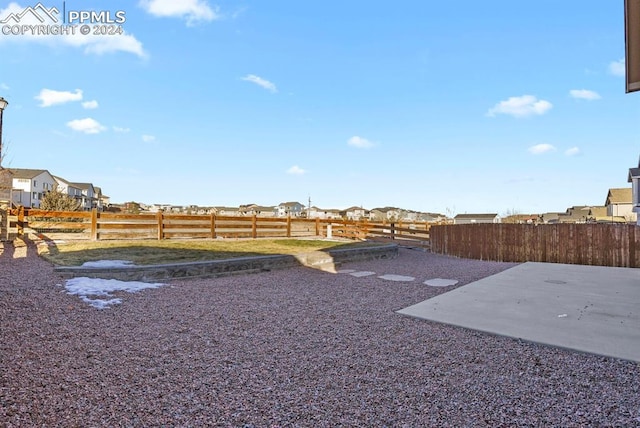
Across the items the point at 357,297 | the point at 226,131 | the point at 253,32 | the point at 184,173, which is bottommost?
→ the point at 357,297

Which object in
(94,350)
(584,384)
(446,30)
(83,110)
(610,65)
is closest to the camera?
(584,384)

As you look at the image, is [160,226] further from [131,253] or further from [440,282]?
[440,282]

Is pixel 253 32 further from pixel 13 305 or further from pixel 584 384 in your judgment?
pixel 584 384

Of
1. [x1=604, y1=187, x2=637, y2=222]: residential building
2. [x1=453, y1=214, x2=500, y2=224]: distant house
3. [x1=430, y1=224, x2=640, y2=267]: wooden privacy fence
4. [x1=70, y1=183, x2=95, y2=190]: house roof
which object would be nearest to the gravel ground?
[x1=430, y1=224, x2=640, y2=267]: wooden privacy fence

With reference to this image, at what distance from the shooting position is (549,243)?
32.4ft

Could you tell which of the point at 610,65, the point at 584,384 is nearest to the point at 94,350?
the point at 584,384

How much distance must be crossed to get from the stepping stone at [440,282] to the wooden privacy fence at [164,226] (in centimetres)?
830

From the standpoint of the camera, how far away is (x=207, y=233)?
41.7ft

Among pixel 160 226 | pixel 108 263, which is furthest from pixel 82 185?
pixel 108 263

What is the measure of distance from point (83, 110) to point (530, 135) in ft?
60.5

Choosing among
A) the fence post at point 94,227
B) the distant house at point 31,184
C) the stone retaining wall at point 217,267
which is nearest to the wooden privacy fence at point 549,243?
the stone retaining wall at point 217,267

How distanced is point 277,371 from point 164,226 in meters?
10.4

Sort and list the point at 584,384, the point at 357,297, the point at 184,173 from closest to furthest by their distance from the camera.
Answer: the point at 584,384, the point at 357,297, the point at 184,173

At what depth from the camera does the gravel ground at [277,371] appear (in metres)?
1.89
